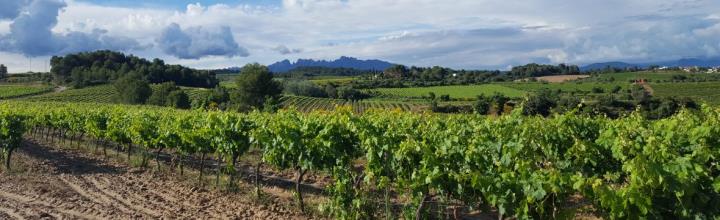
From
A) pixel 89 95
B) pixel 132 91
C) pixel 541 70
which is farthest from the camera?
pixel 541 70

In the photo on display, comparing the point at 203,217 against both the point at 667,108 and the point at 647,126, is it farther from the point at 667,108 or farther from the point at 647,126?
the point at 667,108

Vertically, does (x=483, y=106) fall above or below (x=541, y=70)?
below

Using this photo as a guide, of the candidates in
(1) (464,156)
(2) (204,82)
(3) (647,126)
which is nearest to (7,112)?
(1) (464,156)

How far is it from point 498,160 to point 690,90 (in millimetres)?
74404

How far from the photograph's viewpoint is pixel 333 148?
8.52m

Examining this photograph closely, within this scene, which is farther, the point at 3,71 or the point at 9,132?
the point at 3,71

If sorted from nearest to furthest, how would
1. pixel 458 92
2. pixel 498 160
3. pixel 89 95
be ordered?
pixel 498 160, pixel 89 95, pixel 458 92

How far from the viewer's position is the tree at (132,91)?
70.9 m

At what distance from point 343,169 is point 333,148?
0.38 metres

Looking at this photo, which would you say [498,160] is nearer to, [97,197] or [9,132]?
[97,197]

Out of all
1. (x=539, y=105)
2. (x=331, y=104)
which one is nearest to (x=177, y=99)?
(x=331, y=104)

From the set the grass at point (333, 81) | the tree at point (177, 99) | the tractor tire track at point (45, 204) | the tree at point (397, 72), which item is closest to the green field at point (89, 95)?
the tree at point (177, 99)

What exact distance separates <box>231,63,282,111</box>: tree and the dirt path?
5391 cm

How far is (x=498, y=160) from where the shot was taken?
6.79 meters
